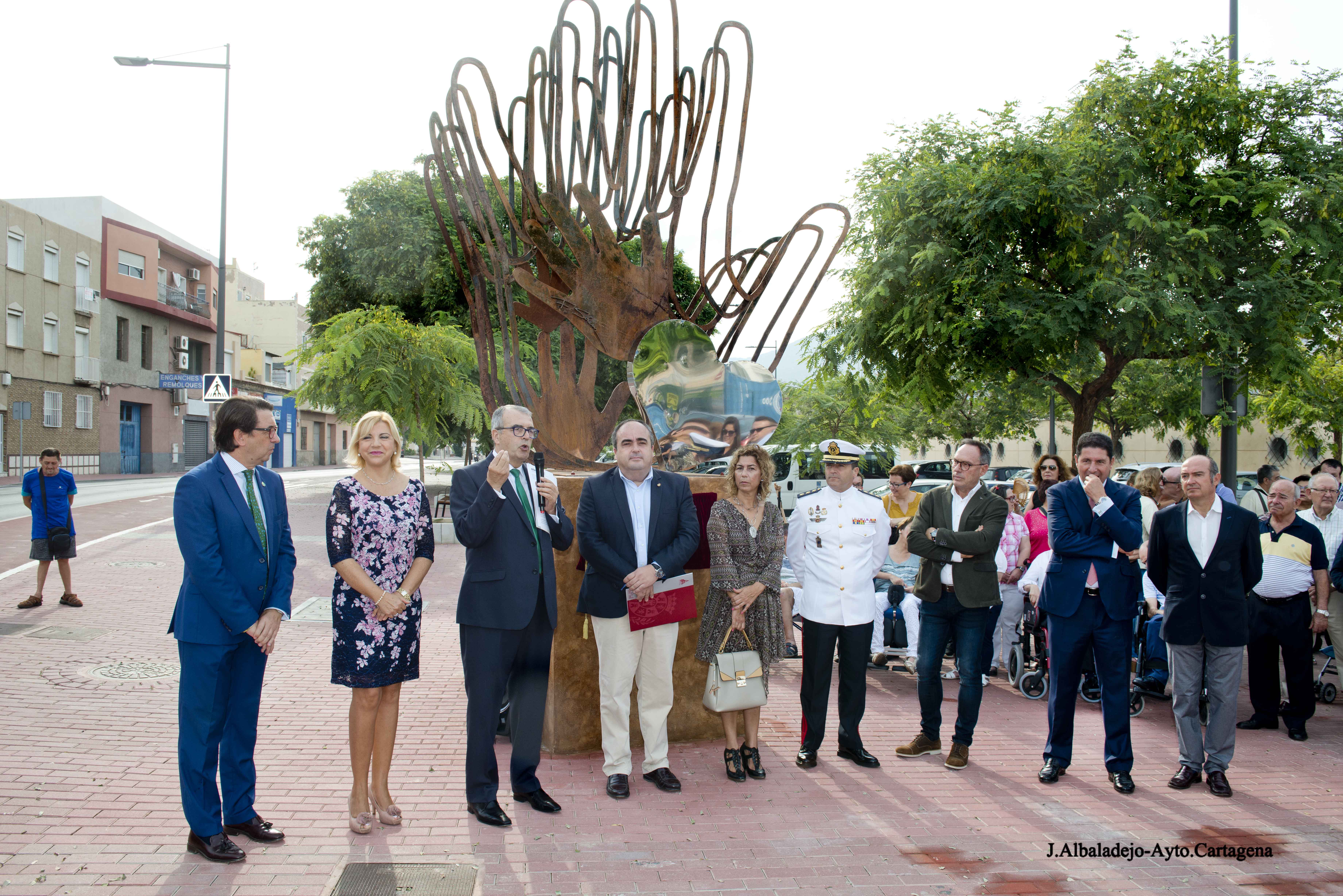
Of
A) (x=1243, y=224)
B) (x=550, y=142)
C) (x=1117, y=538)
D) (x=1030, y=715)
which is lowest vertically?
(x=1030, y=715)

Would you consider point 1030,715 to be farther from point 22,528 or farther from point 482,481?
point 22,528

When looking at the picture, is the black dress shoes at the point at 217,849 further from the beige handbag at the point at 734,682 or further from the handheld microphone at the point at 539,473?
the beige handbag at the point at 734,682

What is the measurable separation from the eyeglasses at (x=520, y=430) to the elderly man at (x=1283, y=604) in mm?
5183

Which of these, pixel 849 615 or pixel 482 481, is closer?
pixel 482 481

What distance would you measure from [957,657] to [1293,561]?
9.07 feet

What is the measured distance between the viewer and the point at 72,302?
37844mm

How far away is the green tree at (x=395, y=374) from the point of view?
17.6 m

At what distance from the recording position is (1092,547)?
17.1 feet

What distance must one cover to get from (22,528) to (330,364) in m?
6.60

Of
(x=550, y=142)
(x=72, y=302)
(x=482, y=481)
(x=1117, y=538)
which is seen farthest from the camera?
(x=72, y=302)

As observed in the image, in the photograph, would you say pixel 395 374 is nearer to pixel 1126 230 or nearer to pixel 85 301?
pixel 1126 230

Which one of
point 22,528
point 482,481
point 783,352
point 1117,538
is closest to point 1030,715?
point 1117,538

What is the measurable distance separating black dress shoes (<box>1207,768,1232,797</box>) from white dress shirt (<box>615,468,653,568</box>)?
3.27 m

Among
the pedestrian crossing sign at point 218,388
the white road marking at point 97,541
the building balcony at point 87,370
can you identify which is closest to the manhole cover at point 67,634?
the white road marking at point 97,541
